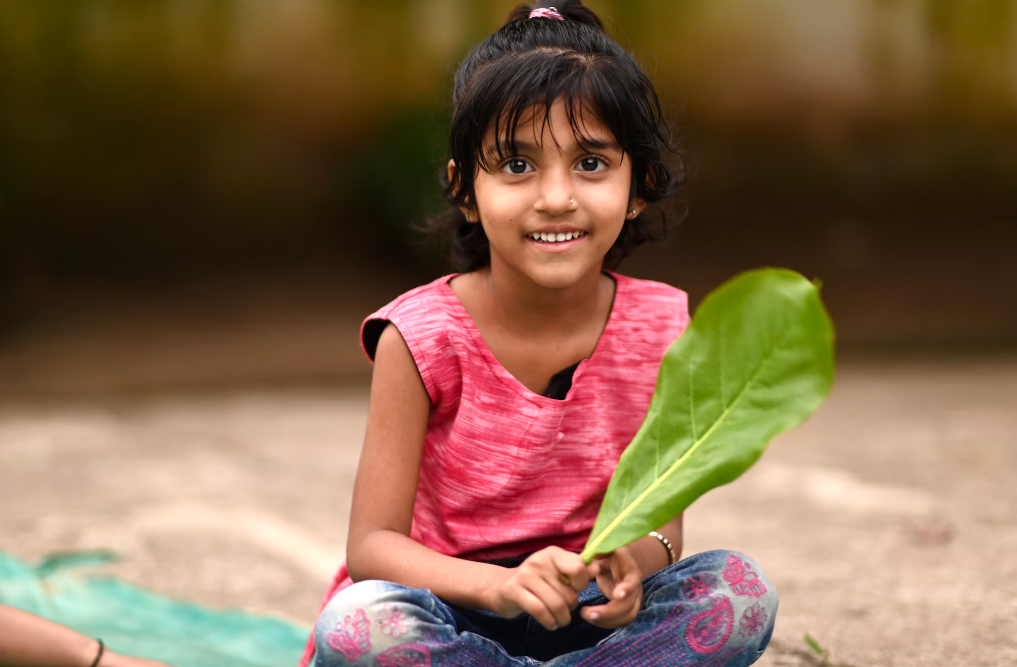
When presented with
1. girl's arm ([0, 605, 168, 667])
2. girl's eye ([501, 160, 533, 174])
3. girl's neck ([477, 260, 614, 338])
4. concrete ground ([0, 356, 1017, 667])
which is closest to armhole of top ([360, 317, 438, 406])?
girl's neck ([477, 260, 614, 338])

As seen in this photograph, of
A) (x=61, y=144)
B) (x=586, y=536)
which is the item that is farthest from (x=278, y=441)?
(x=61, y=144)

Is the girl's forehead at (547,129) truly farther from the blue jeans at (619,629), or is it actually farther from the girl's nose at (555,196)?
the blue jeans at (619,629)

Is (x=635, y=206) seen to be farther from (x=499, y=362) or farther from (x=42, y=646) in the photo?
(x=42, y=646)

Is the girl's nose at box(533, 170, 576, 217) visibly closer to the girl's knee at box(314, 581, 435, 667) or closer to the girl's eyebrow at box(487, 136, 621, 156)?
the girl's eyebrow at box(487, 136, 621, 156)

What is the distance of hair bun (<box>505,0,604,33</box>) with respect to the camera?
1451mm

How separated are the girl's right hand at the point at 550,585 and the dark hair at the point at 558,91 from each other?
453 mm

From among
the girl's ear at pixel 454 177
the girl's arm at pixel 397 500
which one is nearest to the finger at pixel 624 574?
the girl's arm at pixel 397 500

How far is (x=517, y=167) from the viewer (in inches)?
52.1

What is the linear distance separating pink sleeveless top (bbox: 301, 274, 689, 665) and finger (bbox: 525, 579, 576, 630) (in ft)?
0.89

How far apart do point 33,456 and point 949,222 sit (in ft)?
12.9

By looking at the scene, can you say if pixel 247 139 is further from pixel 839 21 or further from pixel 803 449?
pixel 803 449

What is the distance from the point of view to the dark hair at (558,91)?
1.30 metres

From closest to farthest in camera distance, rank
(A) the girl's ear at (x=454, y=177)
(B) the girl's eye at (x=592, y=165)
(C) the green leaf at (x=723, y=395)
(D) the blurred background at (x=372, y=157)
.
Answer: (C) the green leaf at (x=723, y=395) → (B) the girl's eye at (x=592, y=165) → (A) the girl's ear at (x=454, y=177) → (D) the blurred background at (x=372, y=157)

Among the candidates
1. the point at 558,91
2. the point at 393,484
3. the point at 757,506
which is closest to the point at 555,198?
the point at 558,91
